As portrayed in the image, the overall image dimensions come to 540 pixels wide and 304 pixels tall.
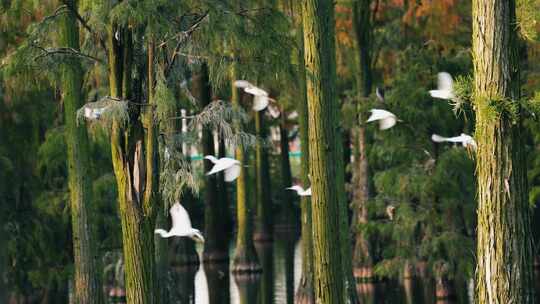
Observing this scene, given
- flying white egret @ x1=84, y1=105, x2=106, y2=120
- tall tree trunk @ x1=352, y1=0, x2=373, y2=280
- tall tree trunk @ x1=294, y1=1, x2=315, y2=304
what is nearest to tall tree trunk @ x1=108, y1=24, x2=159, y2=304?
flying white egret @ x1=84, y1=105, x2=106, y2=120

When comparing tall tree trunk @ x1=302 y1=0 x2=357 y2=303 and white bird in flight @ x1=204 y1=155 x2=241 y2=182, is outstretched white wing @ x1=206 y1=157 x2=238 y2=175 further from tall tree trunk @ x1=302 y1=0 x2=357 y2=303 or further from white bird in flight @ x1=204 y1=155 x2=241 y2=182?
tall tree trunk @ x1=302 y1=0 x2=357 y2=303

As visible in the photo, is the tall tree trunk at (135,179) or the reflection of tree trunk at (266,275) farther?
the reflection of tree trunk at (266,275)

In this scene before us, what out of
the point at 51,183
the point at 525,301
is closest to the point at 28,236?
the point at 51,183

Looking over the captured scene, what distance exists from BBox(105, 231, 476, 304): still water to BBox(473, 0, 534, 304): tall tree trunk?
14.4 m

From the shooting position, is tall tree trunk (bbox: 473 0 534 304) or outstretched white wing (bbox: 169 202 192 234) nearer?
tall tree trunk (bbox: 473 0 534 304)

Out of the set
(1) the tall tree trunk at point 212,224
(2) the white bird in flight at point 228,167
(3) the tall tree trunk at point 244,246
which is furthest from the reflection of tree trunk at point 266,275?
(2) the white bird in flight at point 228,167

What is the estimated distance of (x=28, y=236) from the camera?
85.8 ft

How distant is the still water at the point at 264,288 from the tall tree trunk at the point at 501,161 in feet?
47.2

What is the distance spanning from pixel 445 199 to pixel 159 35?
11.2 m

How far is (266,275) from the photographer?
32.5 m

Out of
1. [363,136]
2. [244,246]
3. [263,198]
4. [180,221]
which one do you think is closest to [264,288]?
[244,246]

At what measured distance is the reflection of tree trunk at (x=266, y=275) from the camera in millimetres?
26841

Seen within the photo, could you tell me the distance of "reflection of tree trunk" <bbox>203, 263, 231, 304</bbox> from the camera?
27.1 meters

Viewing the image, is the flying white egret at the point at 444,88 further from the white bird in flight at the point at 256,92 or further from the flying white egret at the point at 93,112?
the flying white egret at the point at 93,112
